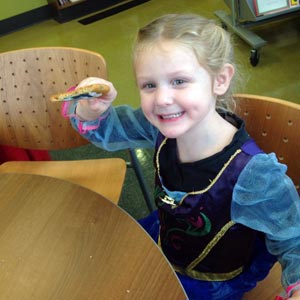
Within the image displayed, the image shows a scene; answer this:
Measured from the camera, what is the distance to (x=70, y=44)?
3396mm

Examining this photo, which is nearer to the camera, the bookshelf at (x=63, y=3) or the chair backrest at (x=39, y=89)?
the chair backrest at (x=39, y=89)

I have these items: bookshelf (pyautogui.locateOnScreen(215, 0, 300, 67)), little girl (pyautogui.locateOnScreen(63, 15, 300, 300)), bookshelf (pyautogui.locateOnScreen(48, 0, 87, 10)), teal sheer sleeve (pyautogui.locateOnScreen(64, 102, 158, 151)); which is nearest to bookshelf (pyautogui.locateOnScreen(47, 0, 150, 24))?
bookshelf (pyautogui.locateOnScreen(48, 0, 87, 10))

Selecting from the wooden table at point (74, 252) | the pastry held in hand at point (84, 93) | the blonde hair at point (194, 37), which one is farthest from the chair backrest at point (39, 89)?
the wooden table at point (74, 252)

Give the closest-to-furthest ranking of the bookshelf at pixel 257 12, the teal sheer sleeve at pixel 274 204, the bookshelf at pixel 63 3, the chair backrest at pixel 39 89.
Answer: the teal sheer sleeve at pixel 274 204
the chair backrest at pixel 39 89
the bookshelf at pixel 257 12
the bookshelf at pixel 63 3

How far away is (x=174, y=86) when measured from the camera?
755 mm

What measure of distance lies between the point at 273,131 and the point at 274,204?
19 centimetres

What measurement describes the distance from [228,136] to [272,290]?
1.21 ft

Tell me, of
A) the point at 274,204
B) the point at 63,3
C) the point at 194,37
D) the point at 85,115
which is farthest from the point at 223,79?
the point at 63,3

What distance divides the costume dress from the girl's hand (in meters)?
0.04

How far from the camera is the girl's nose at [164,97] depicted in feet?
2.43

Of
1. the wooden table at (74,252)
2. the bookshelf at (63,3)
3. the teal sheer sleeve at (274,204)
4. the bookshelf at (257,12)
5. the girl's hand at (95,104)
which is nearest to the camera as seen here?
the wooden table at (74,252)

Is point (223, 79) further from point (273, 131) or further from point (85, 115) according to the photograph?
point (85, 115)

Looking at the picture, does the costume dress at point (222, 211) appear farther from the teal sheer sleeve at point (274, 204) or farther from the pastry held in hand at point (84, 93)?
the pastry held in hand at point (84, 93)

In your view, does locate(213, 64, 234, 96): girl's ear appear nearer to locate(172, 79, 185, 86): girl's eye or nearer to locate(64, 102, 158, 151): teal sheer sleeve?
locate(172, 79, 185, 86): girl's eye
